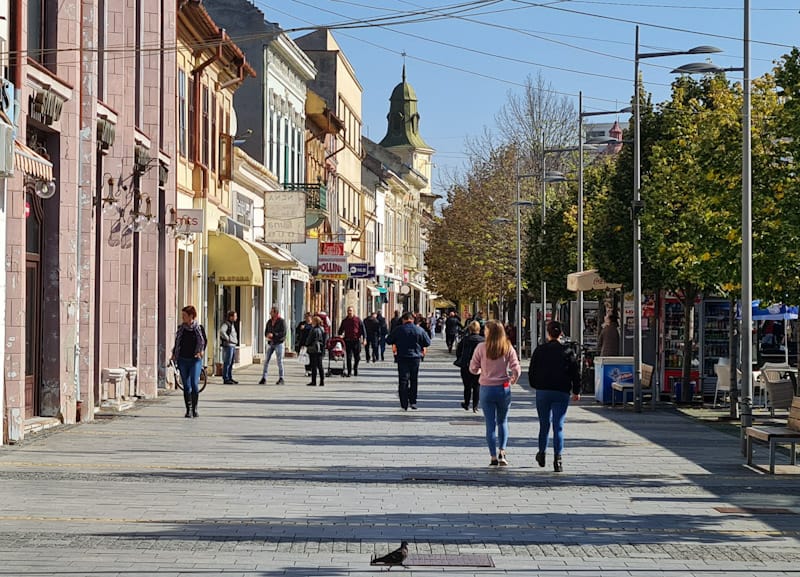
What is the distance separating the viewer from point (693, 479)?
16812 millimetres

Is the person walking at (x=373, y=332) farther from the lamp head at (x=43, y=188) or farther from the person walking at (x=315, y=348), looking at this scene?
the lamp head at (x=43, y=188)

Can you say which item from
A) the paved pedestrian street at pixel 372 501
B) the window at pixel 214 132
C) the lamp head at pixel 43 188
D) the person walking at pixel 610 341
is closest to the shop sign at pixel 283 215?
the window at pixel 214 132

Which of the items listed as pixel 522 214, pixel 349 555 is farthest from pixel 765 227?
pixel 522 214

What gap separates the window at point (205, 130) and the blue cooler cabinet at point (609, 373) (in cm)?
1255

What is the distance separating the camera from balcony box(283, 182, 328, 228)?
2254 inches

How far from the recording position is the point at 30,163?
750 inches

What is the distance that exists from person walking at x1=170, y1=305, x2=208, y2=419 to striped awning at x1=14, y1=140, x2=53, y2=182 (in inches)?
203

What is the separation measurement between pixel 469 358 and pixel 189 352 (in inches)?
213

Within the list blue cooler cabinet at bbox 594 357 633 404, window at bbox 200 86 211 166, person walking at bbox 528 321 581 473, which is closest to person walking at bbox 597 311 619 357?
blue cooler cabinet at bbox 594 357 633 404

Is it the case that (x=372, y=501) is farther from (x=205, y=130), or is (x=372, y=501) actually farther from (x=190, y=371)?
(x=205, y=130)

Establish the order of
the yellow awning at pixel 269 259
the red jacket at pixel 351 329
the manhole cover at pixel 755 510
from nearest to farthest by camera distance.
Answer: the manhole cover at pixel 755 510 < the red jacket at pixel 351 329 < the yellow awning at pixel 269 259

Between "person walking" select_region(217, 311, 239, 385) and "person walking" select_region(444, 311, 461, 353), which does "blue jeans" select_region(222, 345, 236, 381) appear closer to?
"person walking" select_region(217, 311, 239, 385)

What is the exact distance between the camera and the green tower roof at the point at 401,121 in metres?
147

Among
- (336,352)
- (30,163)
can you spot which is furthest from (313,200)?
(30,163)
